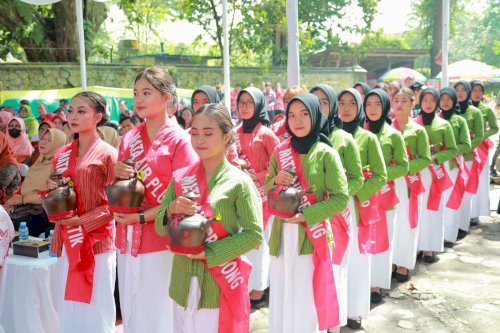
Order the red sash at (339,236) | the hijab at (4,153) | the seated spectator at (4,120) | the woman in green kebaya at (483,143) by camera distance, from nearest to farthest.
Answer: the red sash at (339,236) < the hijab at (4,153) < the woman in green kebaya at (483,143) < the seated spectator at (4,120)

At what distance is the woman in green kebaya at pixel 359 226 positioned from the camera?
4.32m

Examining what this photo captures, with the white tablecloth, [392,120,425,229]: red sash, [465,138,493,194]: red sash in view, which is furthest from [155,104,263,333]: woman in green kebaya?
[465,138,493,194]: red sash

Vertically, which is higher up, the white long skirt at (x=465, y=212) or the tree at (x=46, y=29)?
the tree at (x=46, y=29)

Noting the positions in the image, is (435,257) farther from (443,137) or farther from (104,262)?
(104,262)

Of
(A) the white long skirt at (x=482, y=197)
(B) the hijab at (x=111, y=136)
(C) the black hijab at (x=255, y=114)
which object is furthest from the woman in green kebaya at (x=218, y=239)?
(A) the white long skirt at (x=482, y=197)

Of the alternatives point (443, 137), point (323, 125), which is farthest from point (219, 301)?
point (443, 137)

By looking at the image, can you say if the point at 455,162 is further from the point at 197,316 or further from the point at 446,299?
the point at 197,316

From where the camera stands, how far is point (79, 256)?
3.40 meters

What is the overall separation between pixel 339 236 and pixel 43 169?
302cm

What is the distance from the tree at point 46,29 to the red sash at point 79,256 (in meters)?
11.7

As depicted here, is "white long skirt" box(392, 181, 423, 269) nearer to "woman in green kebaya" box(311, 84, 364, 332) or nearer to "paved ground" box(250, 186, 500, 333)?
"paved ground" box(250, 186, 500, 333)

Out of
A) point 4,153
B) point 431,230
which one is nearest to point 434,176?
point 431,230

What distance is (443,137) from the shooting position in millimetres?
A: 6043

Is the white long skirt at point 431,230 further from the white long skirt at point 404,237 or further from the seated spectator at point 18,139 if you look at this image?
the seated spectator at point 18,139
